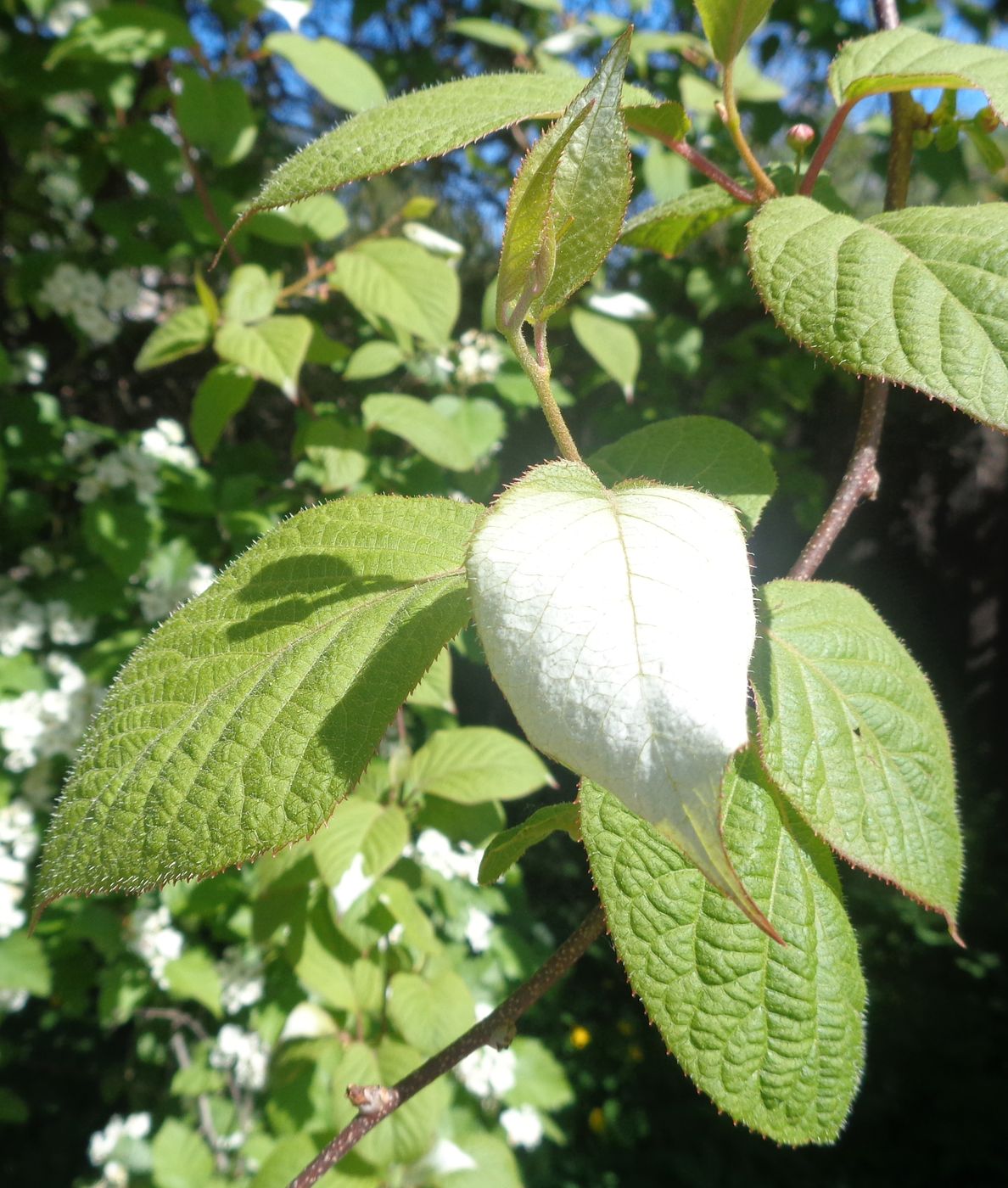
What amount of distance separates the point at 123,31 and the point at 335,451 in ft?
2.63

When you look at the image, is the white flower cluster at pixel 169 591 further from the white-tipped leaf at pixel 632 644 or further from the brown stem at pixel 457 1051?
the white-tipped leaf at pixel 632 644

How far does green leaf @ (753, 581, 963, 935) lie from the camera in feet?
1.64

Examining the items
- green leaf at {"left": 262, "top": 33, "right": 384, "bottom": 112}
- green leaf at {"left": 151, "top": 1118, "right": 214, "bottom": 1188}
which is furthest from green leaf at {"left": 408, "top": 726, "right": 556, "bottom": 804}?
green leaf at {"left": 262, "top": 33, "right": 384, "bottom": 112}

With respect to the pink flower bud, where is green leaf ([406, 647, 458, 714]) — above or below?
below

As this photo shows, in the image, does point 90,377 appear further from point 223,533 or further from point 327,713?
point 327,713

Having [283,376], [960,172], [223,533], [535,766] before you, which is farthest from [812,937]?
[960,172]

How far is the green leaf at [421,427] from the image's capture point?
4.84 feet

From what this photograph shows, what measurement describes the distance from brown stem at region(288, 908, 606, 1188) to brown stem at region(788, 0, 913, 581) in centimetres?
30

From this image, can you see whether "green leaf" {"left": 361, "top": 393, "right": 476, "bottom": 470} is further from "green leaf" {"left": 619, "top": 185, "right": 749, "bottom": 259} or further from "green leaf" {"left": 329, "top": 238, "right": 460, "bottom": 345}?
"green leaf" {"left": 619, "top": 185, "right": 749, "bottom": 259}

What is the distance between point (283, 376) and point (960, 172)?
1624 mm

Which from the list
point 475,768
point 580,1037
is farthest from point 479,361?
point 580,1037

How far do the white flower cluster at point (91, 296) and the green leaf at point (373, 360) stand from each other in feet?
1.97

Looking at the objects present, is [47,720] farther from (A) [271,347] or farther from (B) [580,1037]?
(B) [580,1037]

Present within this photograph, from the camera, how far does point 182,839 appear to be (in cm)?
41
